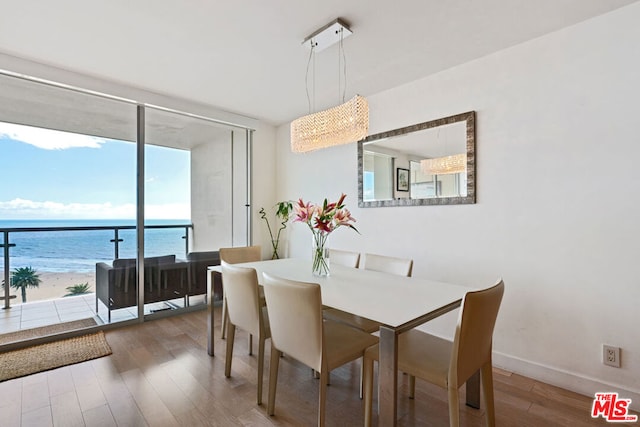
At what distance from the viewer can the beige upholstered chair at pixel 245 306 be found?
1.89 m

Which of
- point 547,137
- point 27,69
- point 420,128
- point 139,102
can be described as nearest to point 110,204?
point 139,102

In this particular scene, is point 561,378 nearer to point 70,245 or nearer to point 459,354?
point 459,354

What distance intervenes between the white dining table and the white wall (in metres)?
0.76

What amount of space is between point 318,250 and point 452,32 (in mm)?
1858

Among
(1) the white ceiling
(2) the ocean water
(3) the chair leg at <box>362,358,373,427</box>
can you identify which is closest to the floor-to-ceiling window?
(2) the ocean water

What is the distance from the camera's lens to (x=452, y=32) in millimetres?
2178

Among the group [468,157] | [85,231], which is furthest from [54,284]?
[468,157]

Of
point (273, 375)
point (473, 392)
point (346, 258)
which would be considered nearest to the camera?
point (273, 375)

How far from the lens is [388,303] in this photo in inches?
61.7

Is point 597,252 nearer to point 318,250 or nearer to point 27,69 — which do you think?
point 318,250

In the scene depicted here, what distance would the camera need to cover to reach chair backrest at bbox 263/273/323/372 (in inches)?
57.1

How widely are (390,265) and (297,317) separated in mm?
1185

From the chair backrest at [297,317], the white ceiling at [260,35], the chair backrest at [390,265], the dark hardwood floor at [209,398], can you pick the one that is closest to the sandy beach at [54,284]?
the dark hardwood floor at [209,398]

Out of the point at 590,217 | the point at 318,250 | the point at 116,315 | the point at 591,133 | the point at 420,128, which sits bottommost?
the point at 116,315
